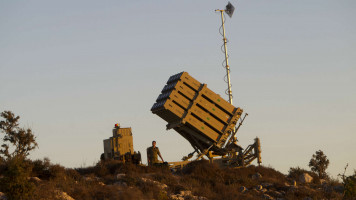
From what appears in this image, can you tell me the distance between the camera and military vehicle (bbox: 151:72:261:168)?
27547 millimetres

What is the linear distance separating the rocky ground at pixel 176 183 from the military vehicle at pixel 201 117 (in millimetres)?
1435

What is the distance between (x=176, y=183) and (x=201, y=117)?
474cm

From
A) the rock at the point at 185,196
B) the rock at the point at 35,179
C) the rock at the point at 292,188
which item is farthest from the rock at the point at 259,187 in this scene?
the rock at the point at 35,179

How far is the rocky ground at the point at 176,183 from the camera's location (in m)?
21.4

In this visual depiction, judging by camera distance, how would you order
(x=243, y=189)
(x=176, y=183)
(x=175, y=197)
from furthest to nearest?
(x=243, y=189)
(x=176, y=183)
(x=175, y=197)

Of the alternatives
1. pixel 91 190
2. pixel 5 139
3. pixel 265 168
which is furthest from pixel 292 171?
pixel 5 139

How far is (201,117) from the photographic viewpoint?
2789 cm

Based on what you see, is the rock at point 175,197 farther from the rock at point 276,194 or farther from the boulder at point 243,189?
the rock at point 276,194

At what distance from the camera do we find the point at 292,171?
98.1 ft

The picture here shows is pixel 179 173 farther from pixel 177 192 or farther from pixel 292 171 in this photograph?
pixel 292 171

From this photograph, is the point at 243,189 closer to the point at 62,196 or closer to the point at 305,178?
the point at 305,178

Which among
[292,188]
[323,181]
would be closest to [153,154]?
[292,188]

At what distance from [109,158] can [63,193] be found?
25.6 feet

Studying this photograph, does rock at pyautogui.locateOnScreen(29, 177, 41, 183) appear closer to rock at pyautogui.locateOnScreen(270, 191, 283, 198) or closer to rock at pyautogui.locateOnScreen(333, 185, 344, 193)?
rock at pyautogui.locateOnScreen(270, 191, 283, 198)
